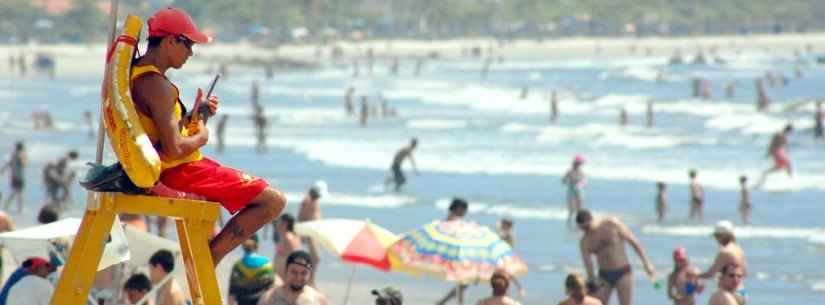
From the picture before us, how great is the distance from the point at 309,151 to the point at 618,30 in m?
122

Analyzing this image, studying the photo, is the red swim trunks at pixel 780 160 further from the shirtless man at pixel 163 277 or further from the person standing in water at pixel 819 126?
the shirtless man at pixel 163 277

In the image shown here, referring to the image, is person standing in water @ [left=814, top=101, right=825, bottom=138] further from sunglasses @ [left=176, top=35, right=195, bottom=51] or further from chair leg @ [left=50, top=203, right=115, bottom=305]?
chair leg @ [left=50, top=203, right=115, bottom=305]

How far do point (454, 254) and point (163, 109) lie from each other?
5.45 m

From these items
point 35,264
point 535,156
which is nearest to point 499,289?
point 35,264

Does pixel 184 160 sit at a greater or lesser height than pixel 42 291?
greater

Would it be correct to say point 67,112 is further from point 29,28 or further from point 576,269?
point 29,28

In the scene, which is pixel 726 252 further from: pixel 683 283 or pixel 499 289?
pixel 499 289

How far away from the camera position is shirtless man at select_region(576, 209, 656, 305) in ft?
43.1

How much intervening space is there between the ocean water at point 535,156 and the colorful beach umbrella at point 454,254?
17.1 ft

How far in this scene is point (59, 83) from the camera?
81938mm

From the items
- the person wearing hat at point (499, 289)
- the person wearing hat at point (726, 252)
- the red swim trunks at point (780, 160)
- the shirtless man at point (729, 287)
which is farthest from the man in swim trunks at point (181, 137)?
the red swim trunks at point (780, 160)

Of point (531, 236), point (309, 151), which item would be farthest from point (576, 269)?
point (309, 151)

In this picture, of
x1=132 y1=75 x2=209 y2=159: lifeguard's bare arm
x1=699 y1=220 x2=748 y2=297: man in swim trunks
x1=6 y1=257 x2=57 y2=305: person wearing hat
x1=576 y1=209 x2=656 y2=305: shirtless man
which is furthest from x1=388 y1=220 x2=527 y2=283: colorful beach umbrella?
x1=132 y1=75 x2=209 y2=159: lifeguard's bare arm

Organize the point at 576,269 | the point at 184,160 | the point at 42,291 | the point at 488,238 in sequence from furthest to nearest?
the point at 576,269 < the point at 488,238 < the point at 42,291 < the point at 184,160
